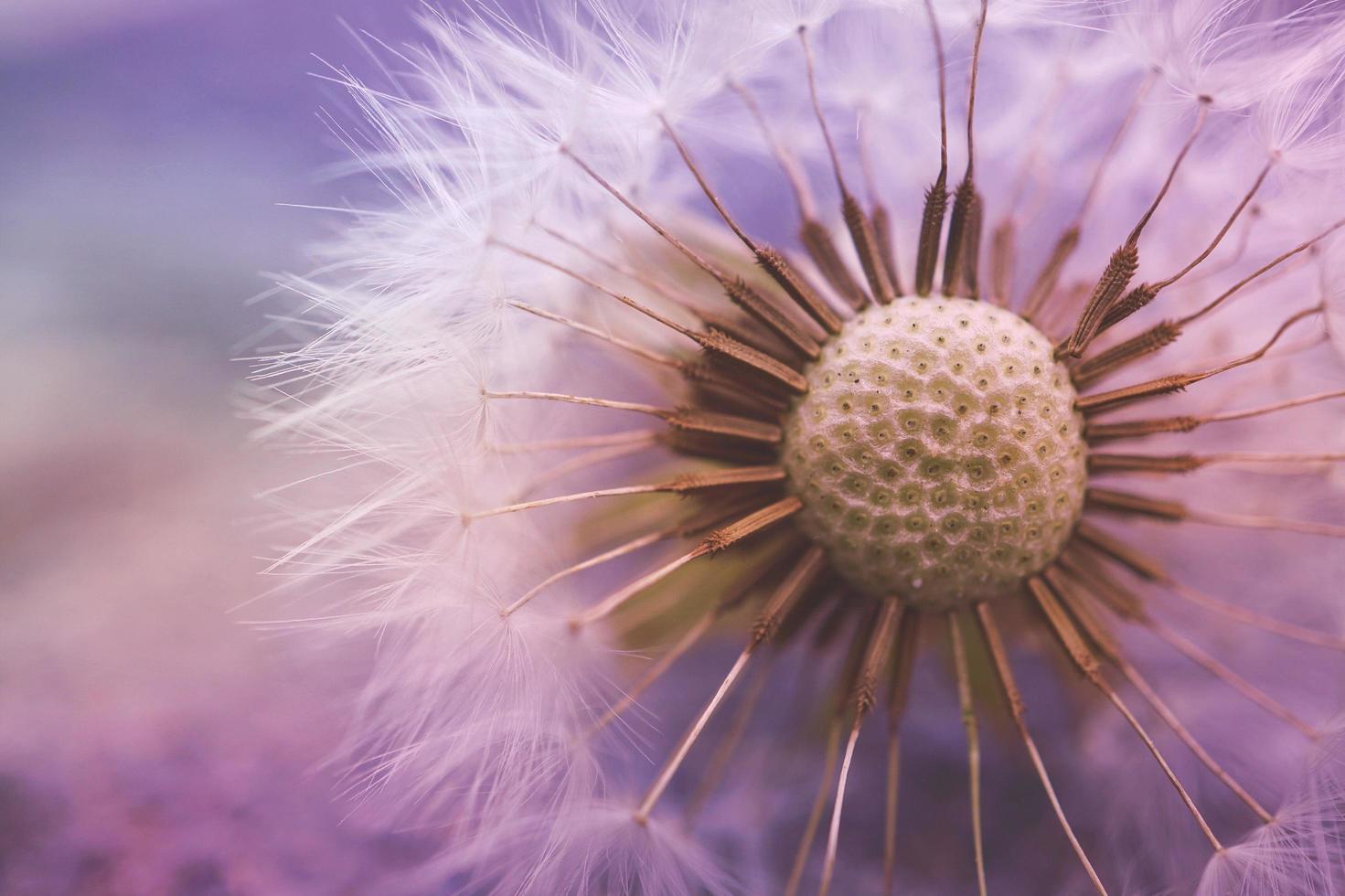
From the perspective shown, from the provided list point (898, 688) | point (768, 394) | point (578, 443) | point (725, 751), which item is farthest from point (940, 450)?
point (725, 751)

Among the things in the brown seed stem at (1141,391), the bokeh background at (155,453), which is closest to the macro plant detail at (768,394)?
the brown seed stem at (1141,391)

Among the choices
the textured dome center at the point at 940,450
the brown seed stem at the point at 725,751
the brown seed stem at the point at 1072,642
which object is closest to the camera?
the textured dome center at the point at 940,450

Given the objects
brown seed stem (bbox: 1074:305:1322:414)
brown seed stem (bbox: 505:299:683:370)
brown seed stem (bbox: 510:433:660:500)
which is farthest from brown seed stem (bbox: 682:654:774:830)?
brown seed stem (bbox: 1074:305:1322:414)

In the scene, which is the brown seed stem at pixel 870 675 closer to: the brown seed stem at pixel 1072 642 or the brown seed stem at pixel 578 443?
the brown seed stem at pixel 1072 642

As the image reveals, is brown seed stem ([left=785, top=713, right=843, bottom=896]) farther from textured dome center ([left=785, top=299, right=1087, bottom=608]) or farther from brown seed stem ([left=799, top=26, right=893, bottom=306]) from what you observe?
brown seed stem ([left=799, top=26, right=893, bottom=306])

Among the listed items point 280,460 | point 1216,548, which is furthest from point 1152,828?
point 280,460

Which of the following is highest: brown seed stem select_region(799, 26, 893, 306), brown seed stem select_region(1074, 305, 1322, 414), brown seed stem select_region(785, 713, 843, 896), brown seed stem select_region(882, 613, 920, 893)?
brown seed stem select_region(799, 26, 893, 306)

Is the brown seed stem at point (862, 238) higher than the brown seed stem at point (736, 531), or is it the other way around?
the brown seed stem at point (862, 238)
